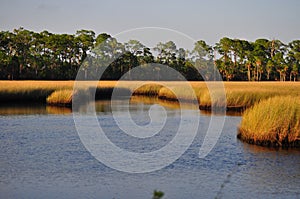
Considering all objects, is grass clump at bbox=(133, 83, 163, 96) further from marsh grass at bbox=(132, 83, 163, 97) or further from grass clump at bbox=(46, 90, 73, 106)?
grass clump at bbox=(46, 90, 73, 106)

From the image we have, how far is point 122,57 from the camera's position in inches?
2201

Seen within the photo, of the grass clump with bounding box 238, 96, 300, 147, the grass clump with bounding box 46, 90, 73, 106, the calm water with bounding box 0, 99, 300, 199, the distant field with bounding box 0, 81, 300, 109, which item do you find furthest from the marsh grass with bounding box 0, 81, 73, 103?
the grass clump with bounding box 238, 96, 300, 147

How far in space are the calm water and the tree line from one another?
37672 millimetres

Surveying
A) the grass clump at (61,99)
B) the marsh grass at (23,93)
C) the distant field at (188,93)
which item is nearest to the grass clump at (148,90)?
the distant field at (188,93)

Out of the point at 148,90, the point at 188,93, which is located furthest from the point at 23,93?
the point at 148,90

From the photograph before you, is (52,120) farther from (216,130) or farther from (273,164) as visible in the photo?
(273,164)

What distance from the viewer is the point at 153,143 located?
41.9 ft

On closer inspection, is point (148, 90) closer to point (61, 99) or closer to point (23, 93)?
point (23, 93)

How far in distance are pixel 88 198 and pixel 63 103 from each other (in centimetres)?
1742

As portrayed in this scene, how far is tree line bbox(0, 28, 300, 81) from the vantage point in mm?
51469

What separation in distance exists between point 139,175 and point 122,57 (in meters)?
47.3

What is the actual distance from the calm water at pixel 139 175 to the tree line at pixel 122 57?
124 feet

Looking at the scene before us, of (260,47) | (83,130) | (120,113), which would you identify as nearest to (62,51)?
(260,47)

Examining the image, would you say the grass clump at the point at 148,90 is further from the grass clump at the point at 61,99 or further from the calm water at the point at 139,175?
the calm water at the point at 139,175
